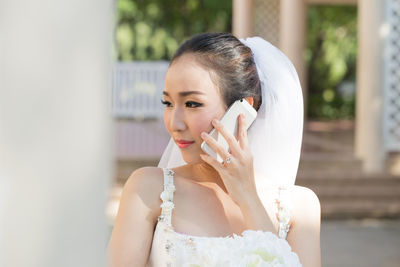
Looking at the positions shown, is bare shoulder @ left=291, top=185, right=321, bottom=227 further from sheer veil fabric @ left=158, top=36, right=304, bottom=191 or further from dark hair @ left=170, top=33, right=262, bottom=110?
dark hair @ left=170, top=33, right=262, bottom=110

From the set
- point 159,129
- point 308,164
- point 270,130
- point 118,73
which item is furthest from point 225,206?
point 118,73

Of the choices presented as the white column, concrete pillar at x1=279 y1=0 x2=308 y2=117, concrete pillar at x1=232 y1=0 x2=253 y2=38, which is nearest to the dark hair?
the white column

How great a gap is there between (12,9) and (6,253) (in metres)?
0.20

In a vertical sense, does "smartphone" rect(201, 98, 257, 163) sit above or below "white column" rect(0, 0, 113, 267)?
below

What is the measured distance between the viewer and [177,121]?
67.1 inches

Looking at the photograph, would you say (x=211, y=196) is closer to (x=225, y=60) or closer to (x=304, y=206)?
(x=304, y=206)

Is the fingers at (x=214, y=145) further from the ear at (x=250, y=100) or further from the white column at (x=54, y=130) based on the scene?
the white column at (x=54, y=130)

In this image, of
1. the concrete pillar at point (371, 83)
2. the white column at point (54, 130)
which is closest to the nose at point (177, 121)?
the white column at point (54, 130)

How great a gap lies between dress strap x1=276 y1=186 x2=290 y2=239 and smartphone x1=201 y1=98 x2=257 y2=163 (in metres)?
0.27

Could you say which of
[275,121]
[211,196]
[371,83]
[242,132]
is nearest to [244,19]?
[371,83]

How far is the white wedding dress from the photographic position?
1627 millimetres

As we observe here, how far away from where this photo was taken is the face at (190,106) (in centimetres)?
171

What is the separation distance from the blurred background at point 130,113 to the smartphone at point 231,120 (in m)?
0.44

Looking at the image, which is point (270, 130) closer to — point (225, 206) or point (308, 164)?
point (225, 206)
